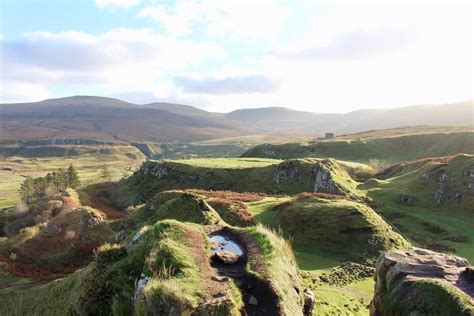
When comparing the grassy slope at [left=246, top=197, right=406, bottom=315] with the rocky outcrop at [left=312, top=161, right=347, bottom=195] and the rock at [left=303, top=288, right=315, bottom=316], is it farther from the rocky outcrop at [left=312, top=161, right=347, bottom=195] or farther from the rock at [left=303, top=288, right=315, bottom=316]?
the rocky outcrop at [left=312, top=161, right=347, bottom=195]

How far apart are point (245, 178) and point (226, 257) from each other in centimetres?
7068

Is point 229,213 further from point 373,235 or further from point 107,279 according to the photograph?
point 107,279

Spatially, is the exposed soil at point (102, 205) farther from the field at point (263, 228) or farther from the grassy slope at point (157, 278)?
the grassy slope at point (157, 278)

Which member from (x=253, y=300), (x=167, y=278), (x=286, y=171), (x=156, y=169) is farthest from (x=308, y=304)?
(x=156, y=169)

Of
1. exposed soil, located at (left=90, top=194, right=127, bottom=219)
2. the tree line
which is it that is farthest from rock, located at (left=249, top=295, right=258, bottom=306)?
the tree line

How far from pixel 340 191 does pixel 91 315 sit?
63522 mm

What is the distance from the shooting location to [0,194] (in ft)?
520

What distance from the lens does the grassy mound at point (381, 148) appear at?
137 meters

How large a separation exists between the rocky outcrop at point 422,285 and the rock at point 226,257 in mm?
8492

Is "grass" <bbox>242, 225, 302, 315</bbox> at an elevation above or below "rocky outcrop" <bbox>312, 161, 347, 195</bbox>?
above

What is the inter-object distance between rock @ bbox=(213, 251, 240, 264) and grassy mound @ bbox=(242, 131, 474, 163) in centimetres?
12813

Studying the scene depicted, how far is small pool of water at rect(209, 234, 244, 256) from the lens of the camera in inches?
822

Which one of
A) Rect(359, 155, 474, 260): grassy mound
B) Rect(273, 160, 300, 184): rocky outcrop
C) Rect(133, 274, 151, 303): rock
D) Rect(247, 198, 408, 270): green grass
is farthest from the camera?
Rect(273, 160, 300, 184): rocky outcrop

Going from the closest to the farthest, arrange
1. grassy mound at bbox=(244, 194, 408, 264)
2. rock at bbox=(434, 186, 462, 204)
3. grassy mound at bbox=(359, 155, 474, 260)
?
1. grassy mound at bbox=(244, 194, 408, 264)
2. grassy mound at bbox=(359, 155, 474, 260)
3. rock at bbox=(434, 186, 462, 204)
